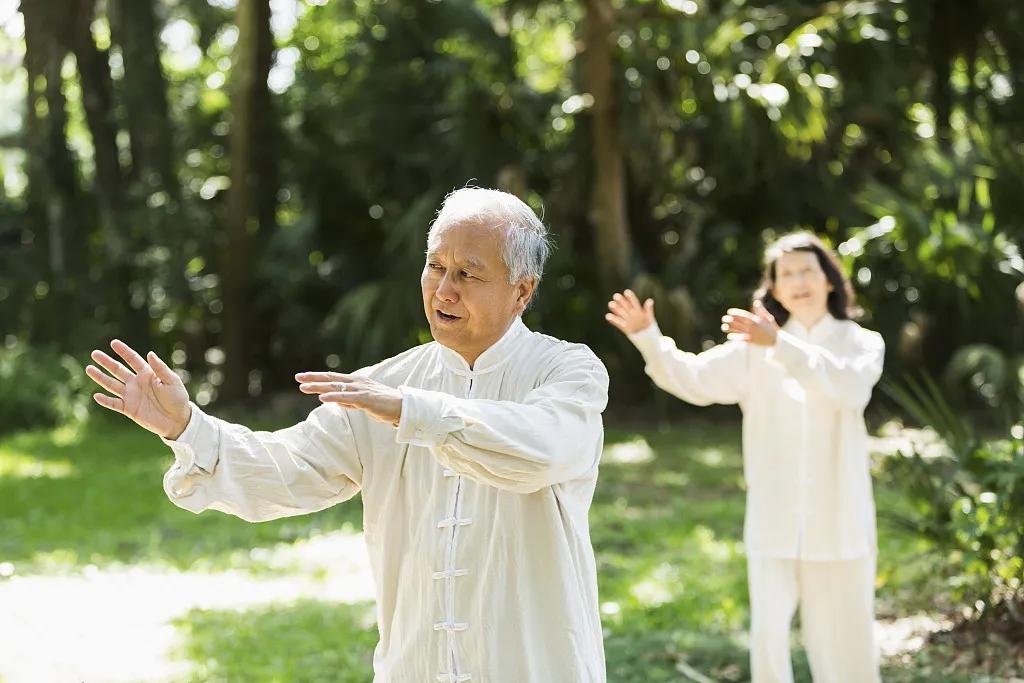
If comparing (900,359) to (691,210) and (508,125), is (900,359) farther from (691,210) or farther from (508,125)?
(508,125)

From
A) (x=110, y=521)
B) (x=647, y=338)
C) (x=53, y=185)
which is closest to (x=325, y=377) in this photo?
(x=647, y=338)

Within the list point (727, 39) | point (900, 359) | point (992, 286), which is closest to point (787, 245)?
point (992, 286)

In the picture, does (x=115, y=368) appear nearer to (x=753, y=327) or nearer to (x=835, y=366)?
(x=753, y=327)

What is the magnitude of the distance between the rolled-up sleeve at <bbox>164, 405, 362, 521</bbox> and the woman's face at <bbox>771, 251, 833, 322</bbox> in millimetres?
2675

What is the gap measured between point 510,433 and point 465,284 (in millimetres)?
411

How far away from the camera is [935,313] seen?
13711mm

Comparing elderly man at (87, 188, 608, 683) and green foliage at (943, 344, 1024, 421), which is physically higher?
green foliage at (943, 344, 1024, 421)

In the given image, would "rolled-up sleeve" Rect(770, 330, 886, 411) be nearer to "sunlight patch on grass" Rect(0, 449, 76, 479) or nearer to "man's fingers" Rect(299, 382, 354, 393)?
"man's fingers" Rect(299, 382, 354, 393)

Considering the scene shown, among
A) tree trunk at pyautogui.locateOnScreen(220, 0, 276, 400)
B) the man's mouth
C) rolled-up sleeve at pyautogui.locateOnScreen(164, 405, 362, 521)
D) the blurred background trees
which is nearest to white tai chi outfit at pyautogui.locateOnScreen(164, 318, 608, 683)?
rolled-up sleeve at pyautogui.locateOnScreen(164, 405, 362, 521)

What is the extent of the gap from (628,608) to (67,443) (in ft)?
26.9

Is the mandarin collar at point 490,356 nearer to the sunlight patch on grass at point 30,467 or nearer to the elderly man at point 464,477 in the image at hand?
the elderly man at point 464,477

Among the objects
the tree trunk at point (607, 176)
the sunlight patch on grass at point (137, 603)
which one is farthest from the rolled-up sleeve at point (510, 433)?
the tree trunk at point (607, 176)

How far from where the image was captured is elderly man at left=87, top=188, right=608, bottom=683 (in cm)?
250

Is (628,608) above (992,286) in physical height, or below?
below
